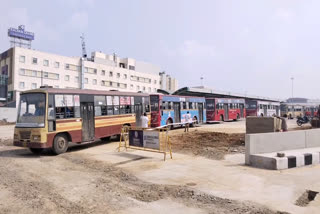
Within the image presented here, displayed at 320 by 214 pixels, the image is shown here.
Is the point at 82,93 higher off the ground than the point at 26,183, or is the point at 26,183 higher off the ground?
the point at 82,93

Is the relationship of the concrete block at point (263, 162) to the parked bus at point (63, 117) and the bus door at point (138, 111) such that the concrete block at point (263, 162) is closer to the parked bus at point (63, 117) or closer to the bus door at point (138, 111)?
the parked bus at point (63, 117)

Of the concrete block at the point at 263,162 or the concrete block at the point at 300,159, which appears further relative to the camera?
the concrete block at the point at 300,159

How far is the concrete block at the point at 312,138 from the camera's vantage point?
11.8 metres

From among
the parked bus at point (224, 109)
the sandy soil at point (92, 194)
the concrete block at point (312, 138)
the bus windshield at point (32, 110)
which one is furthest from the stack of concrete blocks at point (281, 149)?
the parked bus at point (224, 109)

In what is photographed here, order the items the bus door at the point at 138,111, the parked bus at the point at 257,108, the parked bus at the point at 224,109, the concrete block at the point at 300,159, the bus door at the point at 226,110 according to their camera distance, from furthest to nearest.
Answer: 1. the parked bus at the point at 257,108
2. the bus door at the point at 226,110
3. the parked bus at the point at 224,109
4. the bus door at the point at 138,111
5. the concrete block at the point at 300,159

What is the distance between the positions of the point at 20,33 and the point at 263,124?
68990 millimetres

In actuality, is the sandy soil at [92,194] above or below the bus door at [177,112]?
below

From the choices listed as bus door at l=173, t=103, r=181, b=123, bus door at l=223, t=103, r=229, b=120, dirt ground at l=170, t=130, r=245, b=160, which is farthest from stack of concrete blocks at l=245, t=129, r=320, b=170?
bus door at l=223, t=103, r=229, b=120

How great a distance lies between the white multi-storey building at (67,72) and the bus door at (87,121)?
46.1 m

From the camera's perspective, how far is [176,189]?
6664mm

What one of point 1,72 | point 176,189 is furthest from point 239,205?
point 1,72

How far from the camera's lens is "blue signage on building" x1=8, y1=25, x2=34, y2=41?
65769 millimetres

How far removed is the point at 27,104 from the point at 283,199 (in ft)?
35.1

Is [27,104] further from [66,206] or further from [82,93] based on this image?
[66,206]
